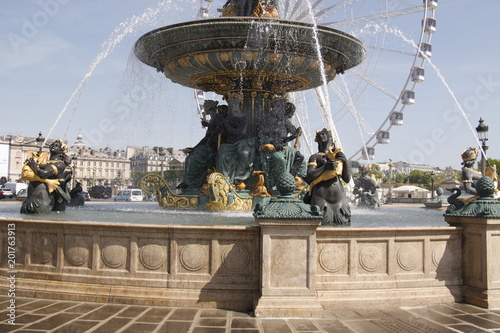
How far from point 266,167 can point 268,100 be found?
1.83 m

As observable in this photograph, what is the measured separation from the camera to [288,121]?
12297mm

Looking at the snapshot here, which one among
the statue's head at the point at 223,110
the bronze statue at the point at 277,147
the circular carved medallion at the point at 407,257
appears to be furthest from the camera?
the statue's head at the point at 223,110

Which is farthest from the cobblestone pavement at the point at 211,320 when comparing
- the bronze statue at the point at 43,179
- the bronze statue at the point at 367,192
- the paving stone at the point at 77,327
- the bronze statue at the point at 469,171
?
the bronze statue at the point at 367,192

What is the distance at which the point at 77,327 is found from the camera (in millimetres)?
4953

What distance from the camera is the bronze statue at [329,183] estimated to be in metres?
7.30

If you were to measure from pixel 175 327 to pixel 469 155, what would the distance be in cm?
730

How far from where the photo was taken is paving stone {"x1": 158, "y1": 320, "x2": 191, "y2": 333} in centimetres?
491

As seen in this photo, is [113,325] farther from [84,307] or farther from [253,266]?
[253,266]

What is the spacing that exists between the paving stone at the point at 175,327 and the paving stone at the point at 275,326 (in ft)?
2.37

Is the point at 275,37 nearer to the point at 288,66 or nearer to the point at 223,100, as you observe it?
the point at 288,66

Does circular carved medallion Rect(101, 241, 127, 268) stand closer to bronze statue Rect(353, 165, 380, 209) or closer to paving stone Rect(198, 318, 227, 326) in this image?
paving stone Rect(198, 318, 227, 326)

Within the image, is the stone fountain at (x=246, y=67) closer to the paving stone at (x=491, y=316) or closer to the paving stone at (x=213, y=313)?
the paving stone at (x=213, y=313)

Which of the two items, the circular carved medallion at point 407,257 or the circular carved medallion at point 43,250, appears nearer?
the circular carved medallion at point 407,257

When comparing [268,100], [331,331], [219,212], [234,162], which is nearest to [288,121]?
[268,100]
